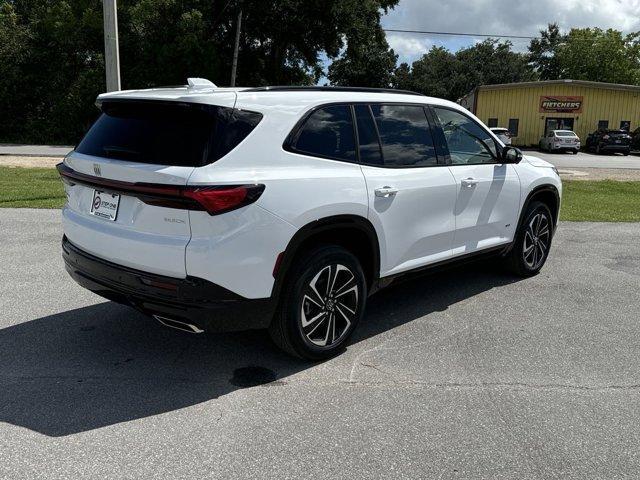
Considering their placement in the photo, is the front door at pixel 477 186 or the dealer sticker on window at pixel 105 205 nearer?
the dealer sticker on window at pixel 105 205

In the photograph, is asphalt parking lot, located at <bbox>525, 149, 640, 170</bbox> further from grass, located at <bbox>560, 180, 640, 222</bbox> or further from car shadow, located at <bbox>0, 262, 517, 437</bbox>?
car shadow, located at <bbox>0, 262, 517, 437</bbox>

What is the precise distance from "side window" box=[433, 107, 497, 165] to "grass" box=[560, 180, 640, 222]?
540 cm

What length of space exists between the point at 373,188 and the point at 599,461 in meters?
2.13

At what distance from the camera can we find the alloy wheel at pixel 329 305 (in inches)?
154

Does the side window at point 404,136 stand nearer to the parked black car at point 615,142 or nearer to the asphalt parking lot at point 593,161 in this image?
the asphalt parking lot at point 593,161

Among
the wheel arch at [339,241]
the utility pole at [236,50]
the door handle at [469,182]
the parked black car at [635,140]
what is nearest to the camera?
the wheel arch at [339,241]

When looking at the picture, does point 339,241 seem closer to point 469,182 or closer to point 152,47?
point 469,182

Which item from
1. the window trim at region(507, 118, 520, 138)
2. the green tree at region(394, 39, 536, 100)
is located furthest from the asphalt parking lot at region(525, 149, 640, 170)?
the green tree at region(394, 39, 536, 100)

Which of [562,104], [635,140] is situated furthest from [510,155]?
[562,104]

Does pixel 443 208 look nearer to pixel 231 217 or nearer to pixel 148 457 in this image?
pixel 231 217

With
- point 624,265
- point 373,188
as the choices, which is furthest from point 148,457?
point 624,265

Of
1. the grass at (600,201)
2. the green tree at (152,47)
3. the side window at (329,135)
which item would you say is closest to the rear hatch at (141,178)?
the side window at (329,135)

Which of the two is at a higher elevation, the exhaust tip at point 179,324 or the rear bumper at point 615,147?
the rear bumper at point 615,147

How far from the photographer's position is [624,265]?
275 inches
